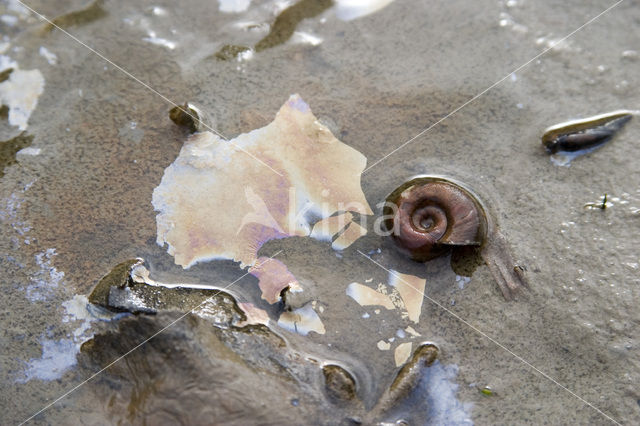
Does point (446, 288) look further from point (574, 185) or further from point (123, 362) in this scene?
point (123, 362)

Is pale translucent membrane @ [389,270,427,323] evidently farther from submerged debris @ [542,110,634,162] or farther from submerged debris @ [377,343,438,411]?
submerged debris @ [542,110,634,162]

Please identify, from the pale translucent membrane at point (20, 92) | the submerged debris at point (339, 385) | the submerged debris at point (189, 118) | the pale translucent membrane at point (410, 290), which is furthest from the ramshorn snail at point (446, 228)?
the pale translucent membrane at point (20, 92)

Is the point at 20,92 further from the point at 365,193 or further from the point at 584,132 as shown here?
the point at 584,132

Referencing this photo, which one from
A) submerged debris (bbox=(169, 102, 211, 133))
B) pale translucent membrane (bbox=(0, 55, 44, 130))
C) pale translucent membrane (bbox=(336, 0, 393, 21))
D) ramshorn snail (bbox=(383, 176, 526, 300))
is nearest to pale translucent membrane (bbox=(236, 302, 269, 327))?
ramshorn snail (bbox=(383, 176, 526, 300))

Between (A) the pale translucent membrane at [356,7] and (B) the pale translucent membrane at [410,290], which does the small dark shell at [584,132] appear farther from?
(A) the pale translucent membrane at [356,7]

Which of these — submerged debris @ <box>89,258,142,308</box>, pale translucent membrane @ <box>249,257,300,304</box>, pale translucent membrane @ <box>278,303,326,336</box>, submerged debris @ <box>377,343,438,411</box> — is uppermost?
submerged debris @ <box>89,258,142,308</box>

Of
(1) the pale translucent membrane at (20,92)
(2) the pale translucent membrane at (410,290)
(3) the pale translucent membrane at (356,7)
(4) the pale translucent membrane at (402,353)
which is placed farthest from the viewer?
(3) the pale translucent membrane at (356,7)

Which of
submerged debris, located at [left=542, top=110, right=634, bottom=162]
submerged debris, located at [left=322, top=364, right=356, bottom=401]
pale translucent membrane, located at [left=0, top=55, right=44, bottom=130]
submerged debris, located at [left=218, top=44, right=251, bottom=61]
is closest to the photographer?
submerged debris, located at [left=322, top=364, right=356, bottom=401]

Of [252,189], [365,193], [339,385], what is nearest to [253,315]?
[339,385]
